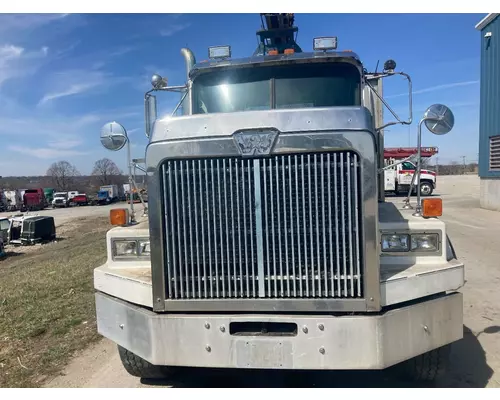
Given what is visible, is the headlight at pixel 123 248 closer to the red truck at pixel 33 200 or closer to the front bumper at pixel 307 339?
the front bumper at pixel 307 339

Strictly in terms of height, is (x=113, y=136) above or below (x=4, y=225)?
above

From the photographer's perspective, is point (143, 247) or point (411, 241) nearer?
point (411, 241)

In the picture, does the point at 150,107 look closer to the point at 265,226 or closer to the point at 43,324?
the point at 265,226

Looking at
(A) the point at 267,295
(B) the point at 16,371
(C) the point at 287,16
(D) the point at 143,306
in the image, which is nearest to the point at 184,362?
(D) the point at 143,306

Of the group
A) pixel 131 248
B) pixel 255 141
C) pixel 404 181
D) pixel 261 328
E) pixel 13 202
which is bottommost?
pixel 13 202

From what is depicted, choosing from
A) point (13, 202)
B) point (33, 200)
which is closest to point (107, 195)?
point (33, 200)

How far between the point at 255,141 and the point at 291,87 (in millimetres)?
1620

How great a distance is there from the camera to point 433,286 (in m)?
3.22

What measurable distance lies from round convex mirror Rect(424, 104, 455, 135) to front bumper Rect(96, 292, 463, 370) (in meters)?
1.42

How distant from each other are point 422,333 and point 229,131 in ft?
6.49

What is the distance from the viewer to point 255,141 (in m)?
2.97

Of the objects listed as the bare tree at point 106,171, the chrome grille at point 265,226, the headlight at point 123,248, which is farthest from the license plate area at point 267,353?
the bare tree at point 106,171

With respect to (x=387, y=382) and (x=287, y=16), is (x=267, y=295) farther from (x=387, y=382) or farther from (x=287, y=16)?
(x=287, y=16)
